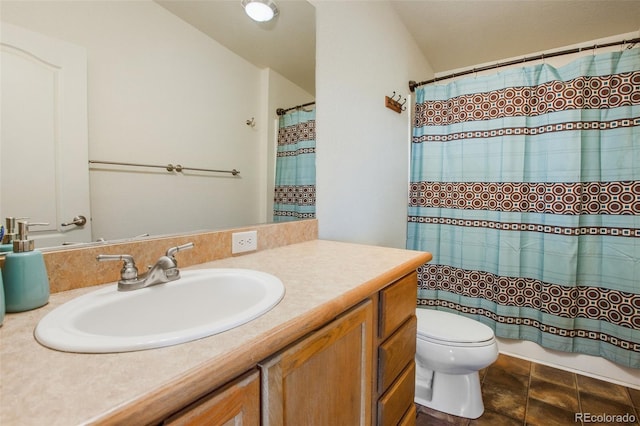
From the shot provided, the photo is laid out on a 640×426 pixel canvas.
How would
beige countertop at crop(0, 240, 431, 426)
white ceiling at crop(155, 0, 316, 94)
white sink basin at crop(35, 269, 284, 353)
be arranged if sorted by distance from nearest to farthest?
1. beige countertop at crop(0, 240, 431, 426)
2. white sink basin at crop(35, 269, 284, 353)
3. white ceiling at crop(155, 0, 316, 94)

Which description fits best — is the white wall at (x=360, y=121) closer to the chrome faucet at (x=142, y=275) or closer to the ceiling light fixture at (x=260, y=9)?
the ceiling light fixture at (x=260, y=9)

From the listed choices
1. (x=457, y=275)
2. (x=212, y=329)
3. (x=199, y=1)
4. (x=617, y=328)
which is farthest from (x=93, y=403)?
(x=617, y=328)

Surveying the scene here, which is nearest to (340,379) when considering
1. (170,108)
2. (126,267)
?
(126,267)

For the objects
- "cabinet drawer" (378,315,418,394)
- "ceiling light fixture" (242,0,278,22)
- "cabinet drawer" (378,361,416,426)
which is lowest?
"cabinet drawer" (378,361,416,426)

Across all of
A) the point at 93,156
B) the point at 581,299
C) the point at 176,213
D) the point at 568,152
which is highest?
the point at 568,152

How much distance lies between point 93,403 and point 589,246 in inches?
88.3

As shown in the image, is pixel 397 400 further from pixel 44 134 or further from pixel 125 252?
pixel 44 134

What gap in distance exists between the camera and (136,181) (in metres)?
0.81

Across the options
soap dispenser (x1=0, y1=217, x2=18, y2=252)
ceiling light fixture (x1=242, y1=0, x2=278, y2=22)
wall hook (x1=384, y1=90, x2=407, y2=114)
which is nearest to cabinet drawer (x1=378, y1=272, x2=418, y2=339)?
soap dispenser (x1=0, y1=217, x2=18, y2=252)

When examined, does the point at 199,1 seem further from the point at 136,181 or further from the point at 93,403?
the point at 93,403

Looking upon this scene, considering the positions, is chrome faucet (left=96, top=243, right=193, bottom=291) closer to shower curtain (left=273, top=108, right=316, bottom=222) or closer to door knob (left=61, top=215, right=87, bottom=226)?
door knob (left=61, top=215, right=87, bottom=226)

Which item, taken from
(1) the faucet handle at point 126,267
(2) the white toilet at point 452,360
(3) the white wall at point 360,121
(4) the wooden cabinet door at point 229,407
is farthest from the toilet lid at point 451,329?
(1) the faucet handle at point 126,267

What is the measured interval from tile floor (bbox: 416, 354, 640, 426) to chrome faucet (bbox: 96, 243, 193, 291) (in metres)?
1.34

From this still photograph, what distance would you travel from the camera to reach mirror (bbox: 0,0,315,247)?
71 centimetres
